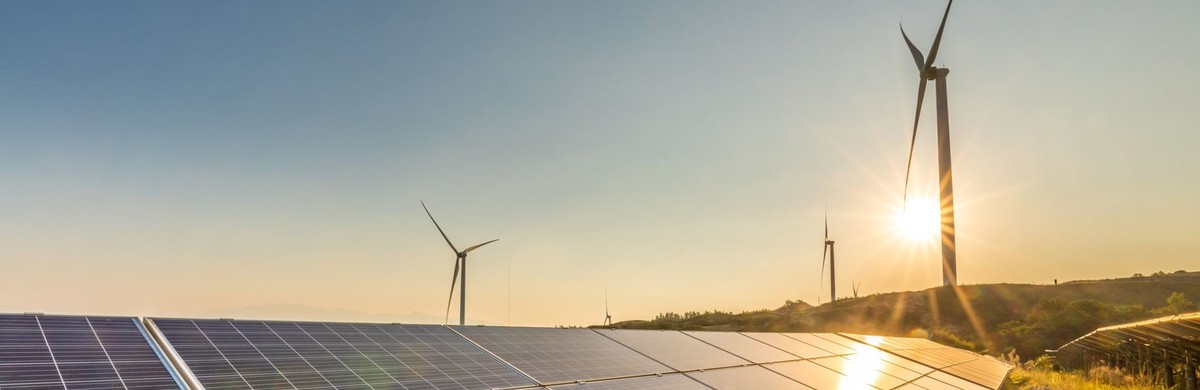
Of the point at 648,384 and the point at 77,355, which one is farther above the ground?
the point at 77,355

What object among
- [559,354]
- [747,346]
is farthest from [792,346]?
[559,354]

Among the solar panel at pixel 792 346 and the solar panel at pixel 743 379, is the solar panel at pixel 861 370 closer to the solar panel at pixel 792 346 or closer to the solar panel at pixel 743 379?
the solar panel at pixel 792 346

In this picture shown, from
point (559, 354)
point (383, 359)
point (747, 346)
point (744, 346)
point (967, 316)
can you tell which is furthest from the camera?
point (967, 316)

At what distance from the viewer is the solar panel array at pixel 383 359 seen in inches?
380

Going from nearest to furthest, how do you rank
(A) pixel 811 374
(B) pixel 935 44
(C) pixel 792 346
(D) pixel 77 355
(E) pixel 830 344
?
(D) pixel 77 355, (A) pixel 811 374, (C) pixel 792 346, (E) pixel 830 344, (B) pixel 935 44

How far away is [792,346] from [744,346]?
3291 mm

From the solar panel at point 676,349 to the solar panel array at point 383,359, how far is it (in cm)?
6

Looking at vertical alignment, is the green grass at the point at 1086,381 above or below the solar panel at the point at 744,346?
below

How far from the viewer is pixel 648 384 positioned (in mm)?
14828

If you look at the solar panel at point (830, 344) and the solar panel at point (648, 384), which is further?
the solar panel at point (830, 344)

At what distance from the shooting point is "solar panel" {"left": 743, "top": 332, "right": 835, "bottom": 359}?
2448 cm

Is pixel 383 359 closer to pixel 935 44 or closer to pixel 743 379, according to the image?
pixel 743 379

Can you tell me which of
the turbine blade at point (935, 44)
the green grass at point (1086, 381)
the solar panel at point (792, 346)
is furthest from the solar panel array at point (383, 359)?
the turbine blade at point (935, 44)

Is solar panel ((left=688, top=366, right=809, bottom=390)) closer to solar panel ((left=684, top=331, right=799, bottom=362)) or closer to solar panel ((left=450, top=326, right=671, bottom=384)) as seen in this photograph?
solar panel ((left=450, top=326, right=671, bottom=384))
